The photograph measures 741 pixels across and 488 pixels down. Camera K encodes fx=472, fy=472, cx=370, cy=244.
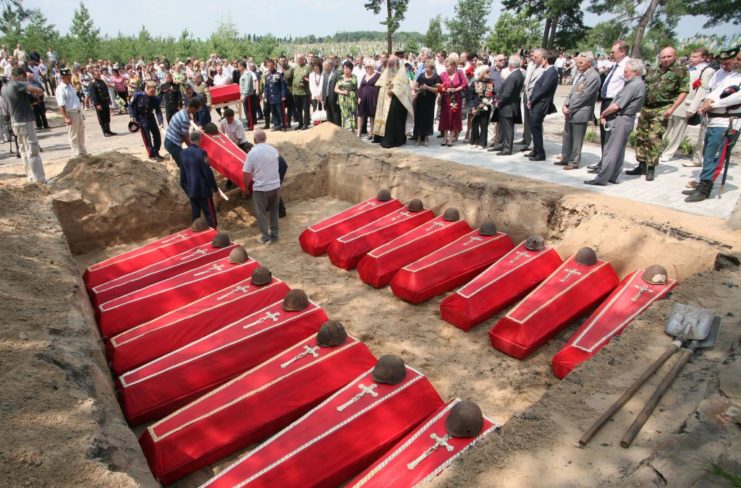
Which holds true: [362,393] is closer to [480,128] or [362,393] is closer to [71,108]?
[480,128]

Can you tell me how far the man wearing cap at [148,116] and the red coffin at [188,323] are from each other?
4207 mm

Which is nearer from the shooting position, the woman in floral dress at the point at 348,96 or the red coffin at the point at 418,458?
the red coffin at the point at 418,458

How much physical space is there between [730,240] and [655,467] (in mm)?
3277

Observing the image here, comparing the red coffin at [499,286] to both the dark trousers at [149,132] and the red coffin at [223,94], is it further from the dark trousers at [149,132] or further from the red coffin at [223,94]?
the red coffin at [223,94]

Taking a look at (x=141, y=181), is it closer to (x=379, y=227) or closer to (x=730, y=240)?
(x=379, y=227)

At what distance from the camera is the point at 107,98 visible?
10656mm

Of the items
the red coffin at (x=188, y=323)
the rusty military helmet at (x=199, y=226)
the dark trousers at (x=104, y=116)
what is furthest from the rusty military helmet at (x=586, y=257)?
the dark trousers at (x=104, y=116)

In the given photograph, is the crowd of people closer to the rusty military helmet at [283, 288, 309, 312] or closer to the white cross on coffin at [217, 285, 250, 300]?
the white cross on coffin at [217, 285, 250, 300]

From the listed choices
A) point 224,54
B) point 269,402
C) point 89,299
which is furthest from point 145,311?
point 224,54

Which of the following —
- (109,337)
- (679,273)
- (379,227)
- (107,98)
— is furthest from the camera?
(107,98)

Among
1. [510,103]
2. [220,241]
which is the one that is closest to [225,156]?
[220,241]

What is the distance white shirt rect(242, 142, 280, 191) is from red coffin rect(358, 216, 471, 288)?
1.73 metres

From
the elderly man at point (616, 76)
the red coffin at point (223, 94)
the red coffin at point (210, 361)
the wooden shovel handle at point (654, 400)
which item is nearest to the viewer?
the wooden shovel handle at point (654, 400)

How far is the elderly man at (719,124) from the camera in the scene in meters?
5.34
